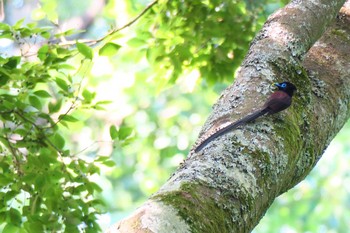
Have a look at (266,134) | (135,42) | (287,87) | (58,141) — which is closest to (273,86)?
(287,87)

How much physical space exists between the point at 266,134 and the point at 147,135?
17.3ft

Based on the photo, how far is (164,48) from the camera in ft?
11.1

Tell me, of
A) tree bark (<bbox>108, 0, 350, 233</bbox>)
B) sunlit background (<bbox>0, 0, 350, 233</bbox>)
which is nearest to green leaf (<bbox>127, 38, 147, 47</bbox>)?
tree bark (<bbox>108, 0, 350, 233</bbox>)

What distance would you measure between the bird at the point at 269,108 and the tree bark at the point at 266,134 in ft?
0.07

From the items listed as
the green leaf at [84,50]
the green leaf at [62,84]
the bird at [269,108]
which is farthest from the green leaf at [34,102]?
the bird at [269,108]

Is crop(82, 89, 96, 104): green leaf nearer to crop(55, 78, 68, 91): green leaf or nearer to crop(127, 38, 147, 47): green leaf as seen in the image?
crop(55, 78, 68, 91): green leaf

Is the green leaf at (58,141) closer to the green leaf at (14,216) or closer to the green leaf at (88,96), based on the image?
the green leaf at (88,96)

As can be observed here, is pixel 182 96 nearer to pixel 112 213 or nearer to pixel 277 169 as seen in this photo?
pixel 112 213

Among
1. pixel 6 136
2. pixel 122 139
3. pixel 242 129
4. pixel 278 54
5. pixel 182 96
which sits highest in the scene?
pixel 182 96

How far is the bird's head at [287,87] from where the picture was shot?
187 centimetres

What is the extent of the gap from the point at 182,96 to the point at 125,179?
211 centimetres

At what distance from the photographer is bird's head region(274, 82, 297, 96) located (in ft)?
6.15

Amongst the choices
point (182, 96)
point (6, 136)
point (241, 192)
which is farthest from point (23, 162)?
point (182, 96)

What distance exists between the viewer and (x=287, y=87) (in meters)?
1.89
